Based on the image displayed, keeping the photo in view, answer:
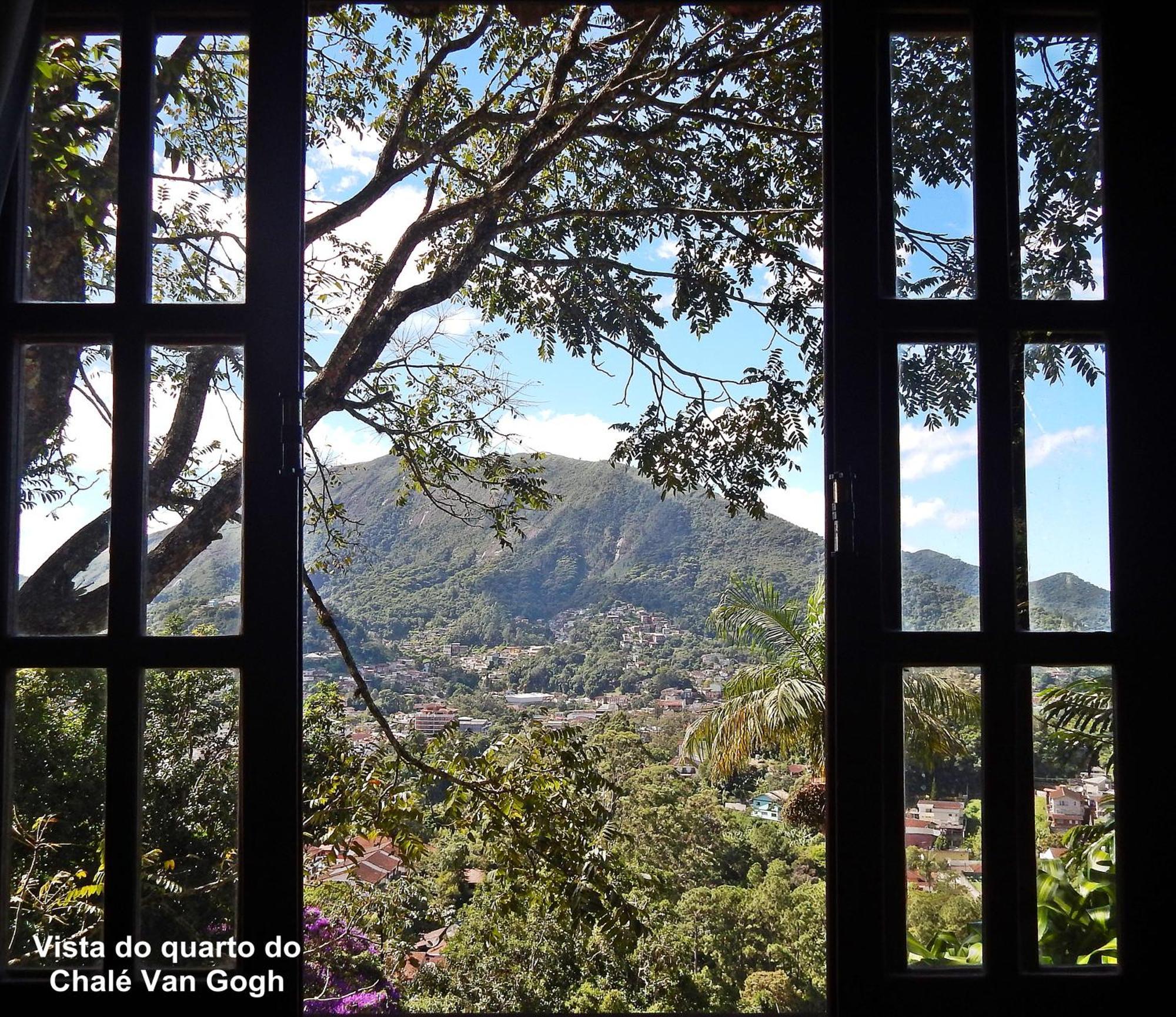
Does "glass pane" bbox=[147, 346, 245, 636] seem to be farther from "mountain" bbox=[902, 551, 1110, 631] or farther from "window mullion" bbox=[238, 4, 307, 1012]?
"mountain" bbox=[902, 551, 1110, 631]

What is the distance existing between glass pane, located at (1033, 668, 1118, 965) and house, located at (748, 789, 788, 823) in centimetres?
491

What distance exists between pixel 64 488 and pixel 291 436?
0.31m

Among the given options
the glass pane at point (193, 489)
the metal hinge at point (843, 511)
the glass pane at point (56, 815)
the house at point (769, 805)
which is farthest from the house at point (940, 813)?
the house at point (769, 805)

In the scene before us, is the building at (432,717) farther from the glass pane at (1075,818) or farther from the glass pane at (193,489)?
the glass pane at (1075,818)

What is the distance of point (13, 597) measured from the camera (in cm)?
98

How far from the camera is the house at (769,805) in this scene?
5.56 meters

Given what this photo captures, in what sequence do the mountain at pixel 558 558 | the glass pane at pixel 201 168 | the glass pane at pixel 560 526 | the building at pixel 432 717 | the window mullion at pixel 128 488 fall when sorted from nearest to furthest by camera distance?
the window mullion at pixel 128 488 → the glass pane at pixel 201 168 → the glass pane at pixel 560 526 → the building at pixel 432 717 → the mountain at pixel 558 558

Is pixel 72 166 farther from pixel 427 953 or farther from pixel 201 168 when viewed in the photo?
pixel 427 953

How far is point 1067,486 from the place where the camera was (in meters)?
1.02

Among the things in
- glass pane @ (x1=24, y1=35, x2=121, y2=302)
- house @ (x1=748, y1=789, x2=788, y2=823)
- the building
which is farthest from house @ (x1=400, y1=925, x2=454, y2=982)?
glass pane @ (x1=24, y1=35, x2=121, y2=302)

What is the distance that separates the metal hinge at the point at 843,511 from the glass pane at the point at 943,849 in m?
0.21

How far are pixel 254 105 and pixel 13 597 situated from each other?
722 millimetres

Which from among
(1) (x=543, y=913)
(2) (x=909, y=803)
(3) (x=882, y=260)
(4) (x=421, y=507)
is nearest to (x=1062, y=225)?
(3) (x=882, y=260)

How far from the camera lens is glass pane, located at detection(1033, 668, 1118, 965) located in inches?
38.1
